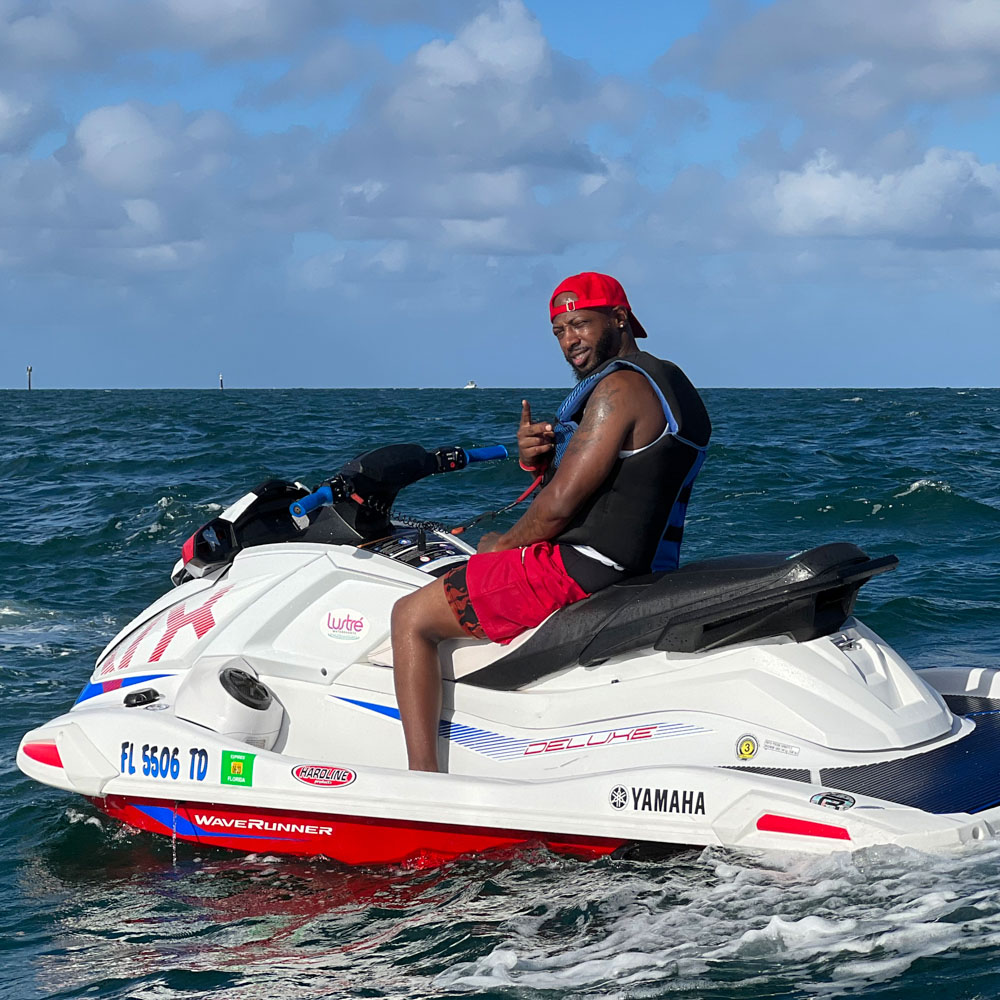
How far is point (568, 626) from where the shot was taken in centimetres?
431

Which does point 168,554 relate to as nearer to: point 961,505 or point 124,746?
point 124,746

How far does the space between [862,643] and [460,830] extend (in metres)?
1.53

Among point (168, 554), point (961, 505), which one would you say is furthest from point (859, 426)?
point (168, 554)

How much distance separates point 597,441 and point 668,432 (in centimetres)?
25

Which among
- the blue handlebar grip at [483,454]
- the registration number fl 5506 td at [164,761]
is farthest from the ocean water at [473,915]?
the blue handlebar grip at [483,454]

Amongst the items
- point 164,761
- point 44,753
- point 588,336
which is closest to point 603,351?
point 588,336

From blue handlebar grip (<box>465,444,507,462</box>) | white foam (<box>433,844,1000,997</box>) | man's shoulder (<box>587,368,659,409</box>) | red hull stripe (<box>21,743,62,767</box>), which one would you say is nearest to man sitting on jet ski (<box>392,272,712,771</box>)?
man's shoulder (<box>587,368,659,409</box>)

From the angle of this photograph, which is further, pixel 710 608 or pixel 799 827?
pixel 710 608

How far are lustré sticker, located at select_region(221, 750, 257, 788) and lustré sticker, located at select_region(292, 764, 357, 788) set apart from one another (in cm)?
18

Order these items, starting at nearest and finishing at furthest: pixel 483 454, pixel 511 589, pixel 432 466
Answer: pixel 511 589
pixel 432 466
pixel 483 454

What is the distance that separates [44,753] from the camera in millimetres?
4859

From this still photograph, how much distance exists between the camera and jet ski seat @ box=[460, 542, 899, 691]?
4035 mm

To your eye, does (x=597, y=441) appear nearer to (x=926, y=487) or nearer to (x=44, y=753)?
(x=44, y=753)

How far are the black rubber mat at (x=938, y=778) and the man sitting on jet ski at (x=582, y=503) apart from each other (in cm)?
101
